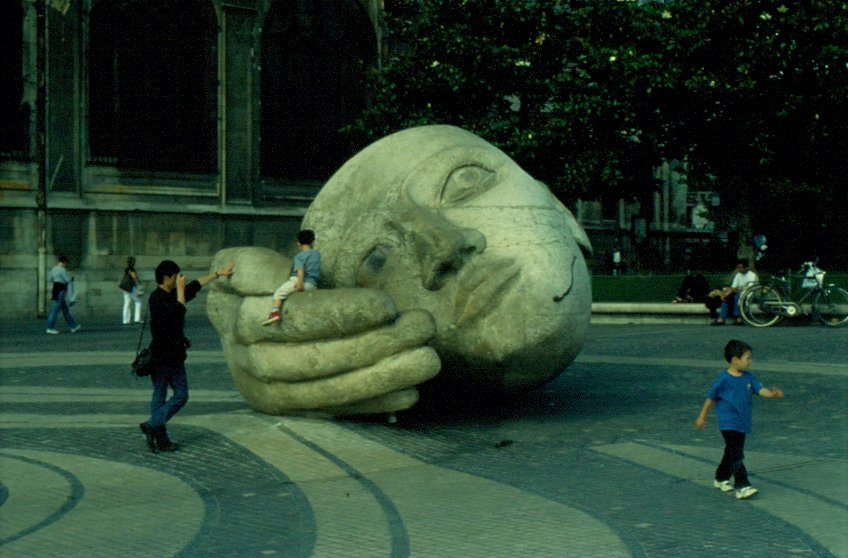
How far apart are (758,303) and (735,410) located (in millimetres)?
18710

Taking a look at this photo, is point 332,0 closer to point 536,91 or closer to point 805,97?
point 536,91

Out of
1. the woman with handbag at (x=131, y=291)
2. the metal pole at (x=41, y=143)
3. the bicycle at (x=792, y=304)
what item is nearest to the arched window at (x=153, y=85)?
the metal pole at (x=41, y=143)

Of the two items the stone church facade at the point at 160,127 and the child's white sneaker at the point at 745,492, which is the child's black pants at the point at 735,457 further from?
the stone church facade at the point at 160,127

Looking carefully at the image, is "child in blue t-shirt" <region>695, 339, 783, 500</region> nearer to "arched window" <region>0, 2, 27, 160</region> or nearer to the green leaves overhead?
the green leaves overhead

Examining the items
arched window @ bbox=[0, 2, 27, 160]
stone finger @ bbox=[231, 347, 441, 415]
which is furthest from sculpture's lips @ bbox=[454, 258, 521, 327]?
arched window @ bbox=[0, 2, 27, 160]

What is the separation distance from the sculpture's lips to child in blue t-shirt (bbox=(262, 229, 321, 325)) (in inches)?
50.2

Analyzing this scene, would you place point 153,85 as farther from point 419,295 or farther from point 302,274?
point 419,295

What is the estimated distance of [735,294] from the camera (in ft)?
92.9

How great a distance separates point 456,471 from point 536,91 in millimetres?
23648

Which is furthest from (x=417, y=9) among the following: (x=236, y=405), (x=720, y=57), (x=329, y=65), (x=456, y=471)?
(x=456, y=471)

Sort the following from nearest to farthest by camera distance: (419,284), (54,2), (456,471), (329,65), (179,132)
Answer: (456,471) → (419,284) → (54,2) → (179,132) → (329,65)

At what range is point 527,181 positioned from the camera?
42.1 feet

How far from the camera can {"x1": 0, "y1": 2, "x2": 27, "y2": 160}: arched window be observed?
107ft

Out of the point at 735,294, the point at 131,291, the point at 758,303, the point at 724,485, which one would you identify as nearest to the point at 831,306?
the point at 758,303
